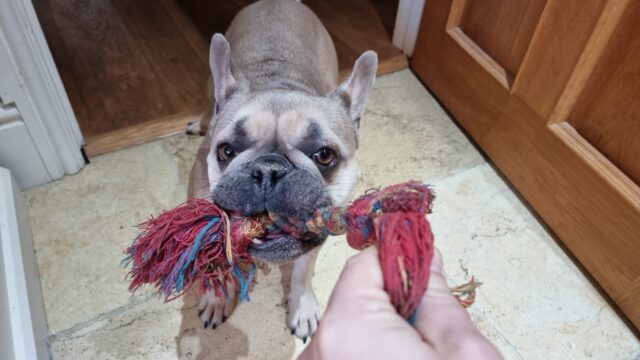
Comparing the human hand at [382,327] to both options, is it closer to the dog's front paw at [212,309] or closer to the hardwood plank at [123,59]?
the dog's front paw at [212,309]

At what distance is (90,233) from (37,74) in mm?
716

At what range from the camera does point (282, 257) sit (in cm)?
129

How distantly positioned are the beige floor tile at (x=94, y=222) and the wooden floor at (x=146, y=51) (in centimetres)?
20

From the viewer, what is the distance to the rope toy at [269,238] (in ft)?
2.35

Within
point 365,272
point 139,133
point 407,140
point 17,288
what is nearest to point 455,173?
point 407,140

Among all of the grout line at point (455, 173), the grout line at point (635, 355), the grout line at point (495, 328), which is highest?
the grout line at point (455, 173)

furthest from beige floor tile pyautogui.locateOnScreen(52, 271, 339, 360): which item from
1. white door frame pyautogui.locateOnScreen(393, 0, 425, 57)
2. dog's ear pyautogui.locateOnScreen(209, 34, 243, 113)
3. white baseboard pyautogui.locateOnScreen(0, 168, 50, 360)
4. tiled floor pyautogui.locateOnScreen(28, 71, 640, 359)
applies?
white door frame pyautogui.locateOnScreen(393, 0, 425, 57)

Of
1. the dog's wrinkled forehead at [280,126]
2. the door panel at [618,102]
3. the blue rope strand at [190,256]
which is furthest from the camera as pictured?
the door panel at [618,102]

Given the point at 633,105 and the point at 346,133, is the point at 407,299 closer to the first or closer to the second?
the point at 346,133

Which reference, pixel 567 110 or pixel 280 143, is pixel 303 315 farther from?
pixel 567 110

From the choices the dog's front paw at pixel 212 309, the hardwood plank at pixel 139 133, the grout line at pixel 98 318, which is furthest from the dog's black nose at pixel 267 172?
the hardwood plank at pixel 139 133

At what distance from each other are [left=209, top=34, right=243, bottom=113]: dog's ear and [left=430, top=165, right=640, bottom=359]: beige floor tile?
1164mm

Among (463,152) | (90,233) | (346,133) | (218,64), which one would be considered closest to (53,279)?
(90,233)

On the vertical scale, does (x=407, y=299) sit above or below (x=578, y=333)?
above
